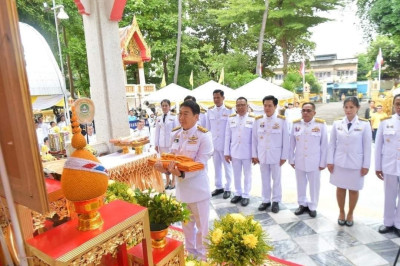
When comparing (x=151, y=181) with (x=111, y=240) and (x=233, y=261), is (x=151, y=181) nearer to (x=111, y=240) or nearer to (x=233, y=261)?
(x=233, y=261)

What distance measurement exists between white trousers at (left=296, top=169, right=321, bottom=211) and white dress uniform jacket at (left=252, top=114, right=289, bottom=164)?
372mm

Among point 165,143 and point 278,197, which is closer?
point 278,197

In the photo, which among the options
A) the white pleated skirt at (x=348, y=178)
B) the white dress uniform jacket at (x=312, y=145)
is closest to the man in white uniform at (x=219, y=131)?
the white dress uniform jacket at (x=312, y=145)

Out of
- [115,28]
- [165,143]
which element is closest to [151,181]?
[165,143]

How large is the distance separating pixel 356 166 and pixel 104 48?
415 cm

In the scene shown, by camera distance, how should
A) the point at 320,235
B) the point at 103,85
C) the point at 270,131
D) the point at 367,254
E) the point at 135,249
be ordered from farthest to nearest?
1. the point at 103,85
2. the point at 270,131
3. the point at 320,235
4. the point at 367,254
5. the point at 135,249

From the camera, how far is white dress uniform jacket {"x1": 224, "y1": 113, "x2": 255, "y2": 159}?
4656 millimetres

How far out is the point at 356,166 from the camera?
357cm

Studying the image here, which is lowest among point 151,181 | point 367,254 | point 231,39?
point 367,254

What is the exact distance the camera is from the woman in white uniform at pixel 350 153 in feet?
11.7

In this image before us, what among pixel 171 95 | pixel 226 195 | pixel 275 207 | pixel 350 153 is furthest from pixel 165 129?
pixel 171 95

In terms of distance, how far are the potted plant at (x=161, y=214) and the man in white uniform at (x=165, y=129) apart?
3.75 meters

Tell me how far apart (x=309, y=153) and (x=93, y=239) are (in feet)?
11.4

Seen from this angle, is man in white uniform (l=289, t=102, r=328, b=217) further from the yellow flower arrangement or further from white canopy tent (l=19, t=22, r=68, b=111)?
white canopy tent (l=19, t=22, r=68, b=111)
